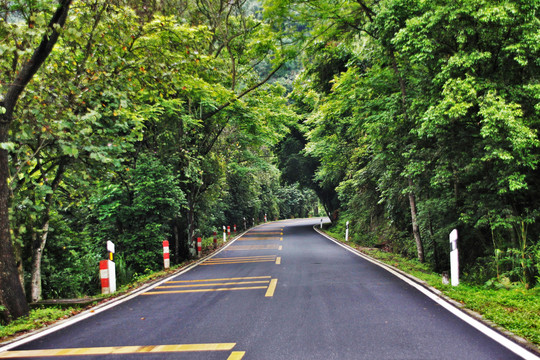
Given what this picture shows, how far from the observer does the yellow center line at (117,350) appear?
11.7 ft

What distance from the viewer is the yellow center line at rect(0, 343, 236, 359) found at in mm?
3553

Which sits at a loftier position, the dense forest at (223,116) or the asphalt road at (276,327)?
the dense forest at (223,116)

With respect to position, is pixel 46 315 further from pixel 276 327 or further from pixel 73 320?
pixel 276 327

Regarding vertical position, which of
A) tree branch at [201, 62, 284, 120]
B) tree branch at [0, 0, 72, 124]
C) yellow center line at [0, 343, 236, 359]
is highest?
tree branch at [201, 62, 284, 120]

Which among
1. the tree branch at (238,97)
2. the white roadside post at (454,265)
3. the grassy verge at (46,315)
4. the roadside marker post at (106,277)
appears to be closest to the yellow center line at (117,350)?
the grassy verge at (46,315)

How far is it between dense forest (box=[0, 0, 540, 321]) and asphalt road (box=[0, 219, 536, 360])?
1.92 metres

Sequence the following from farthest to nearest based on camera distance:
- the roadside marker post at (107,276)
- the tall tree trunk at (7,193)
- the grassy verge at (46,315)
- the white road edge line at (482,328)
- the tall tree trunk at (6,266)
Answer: the roadside marker post at (107,276)
the tall tree trunk at (6,266)
the tall tree trunk at (7,193)
the grassy verge at (46,315)
the white road edge line at (482,328)

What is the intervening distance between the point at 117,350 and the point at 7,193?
3300 millimetres

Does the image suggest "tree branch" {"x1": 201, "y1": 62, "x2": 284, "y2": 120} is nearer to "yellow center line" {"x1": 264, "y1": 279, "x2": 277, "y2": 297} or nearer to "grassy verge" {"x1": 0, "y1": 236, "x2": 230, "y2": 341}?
"yellow center line" {"x1": 264, "y1": 279, "x2": 277, "y2": 297}

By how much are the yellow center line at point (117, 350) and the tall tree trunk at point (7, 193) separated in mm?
1600

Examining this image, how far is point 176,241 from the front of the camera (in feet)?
43.7

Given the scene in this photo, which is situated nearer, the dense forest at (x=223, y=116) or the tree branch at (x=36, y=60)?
the tree branch at (x=36, y=60)

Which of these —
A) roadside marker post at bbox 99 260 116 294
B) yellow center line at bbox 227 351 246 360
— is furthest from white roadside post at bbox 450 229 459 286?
roadside marker post at bbox 99 260 116 294

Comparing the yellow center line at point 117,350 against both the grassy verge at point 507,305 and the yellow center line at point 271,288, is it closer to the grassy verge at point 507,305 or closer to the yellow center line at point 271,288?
the yellow center line at point 271,288
